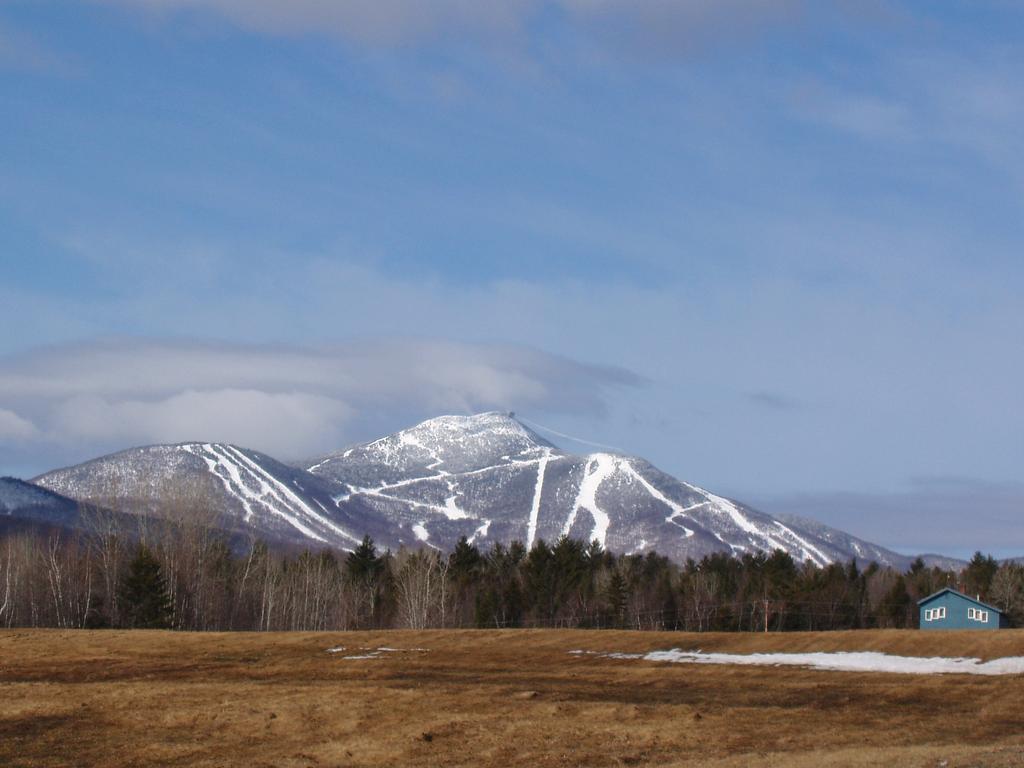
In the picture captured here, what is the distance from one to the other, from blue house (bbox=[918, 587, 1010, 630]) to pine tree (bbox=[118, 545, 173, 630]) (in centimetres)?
6423

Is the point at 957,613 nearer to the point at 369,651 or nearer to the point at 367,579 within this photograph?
the point at 369,651

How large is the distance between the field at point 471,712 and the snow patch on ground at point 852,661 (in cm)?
260

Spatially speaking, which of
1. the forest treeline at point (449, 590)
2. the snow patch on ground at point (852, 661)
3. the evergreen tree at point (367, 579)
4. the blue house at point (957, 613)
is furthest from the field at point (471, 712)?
the evergreen tree at point (367, 579)

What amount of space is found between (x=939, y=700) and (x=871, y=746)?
1398cm

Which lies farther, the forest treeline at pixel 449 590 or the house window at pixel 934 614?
the forest treeline at pixel 449 590

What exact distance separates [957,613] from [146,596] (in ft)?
226

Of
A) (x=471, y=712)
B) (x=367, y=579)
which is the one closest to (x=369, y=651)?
(x=471, y=712)

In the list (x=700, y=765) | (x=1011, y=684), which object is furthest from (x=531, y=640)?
(x=700, y=765)

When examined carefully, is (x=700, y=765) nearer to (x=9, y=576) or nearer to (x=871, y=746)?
(x=871, y=746)

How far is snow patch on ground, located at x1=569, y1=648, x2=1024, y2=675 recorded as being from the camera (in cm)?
5681

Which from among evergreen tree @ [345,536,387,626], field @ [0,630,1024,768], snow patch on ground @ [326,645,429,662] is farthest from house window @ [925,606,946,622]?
evergreen tree @ [345,536,387,626]

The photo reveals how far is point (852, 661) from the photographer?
6147cm

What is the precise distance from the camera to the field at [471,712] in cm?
3119

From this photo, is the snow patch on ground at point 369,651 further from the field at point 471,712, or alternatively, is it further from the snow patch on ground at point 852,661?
the snow patch on ground at point 852,661
